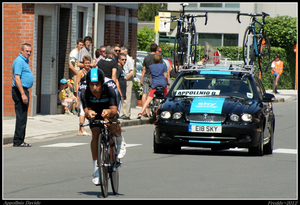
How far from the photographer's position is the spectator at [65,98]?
19125mm

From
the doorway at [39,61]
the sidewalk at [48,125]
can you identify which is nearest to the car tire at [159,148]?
the sidewalk at [48,125]

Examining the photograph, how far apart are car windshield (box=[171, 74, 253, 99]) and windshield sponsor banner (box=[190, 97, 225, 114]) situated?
1.48 ft

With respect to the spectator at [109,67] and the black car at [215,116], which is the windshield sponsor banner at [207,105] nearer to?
the black car at [215,116]

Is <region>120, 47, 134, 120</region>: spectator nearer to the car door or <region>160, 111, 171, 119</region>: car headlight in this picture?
the car door

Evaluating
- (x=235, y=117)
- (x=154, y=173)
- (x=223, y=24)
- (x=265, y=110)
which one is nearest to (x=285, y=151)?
(x=265, y=110)

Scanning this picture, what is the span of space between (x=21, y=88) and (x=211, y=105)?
3.73m

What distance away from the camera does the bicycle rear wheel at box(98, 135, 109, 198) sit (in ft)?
24.7

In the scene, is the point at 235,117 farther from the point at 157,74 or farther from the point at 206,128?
the point at 157,74

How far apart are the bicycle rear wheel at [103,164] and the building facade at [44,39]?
1045 centimetres

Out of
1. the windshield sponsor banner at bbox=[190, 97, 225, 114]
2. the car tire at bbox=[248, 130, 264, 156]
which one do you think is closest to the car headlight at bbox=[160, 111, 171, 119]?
the windshield sponsor banner at bbox=[190, 97, 225, 114]

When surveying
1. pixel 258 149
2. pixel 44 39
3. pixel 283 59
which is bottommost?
pixel 258 149

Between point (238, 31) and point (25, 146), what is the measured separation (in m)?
33.2

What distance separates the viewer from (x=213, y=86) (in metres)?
12.1

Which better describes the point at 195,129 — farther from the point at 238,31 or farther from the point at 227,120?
the point at 238,31
